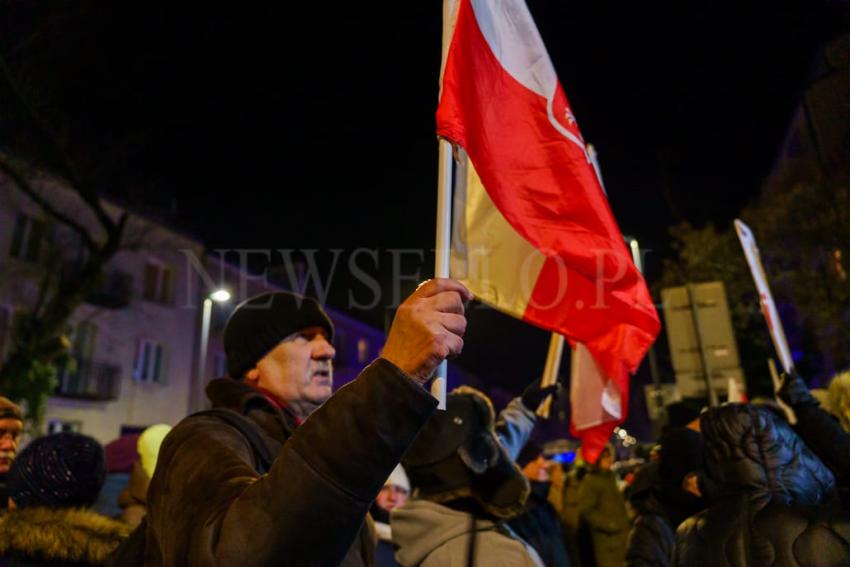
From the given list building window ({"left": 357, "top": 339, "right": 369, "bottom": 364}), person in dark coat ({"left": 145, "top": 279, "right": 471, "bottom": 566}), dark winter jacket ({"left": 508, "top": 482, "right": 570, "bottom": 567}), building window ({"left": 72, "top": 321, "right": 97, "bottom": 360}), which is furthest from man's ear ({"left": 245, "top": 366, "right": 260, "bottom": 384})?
building window ({"left": 357, "top": 339, "right": 369, "bottom": 364})

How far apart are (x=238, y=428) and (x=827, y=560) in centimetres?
214

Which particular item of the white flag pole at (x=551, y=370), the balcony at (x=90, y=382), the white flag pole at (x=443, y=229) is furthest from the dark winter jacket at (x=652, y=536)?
the balcony at (x=90, y=382)

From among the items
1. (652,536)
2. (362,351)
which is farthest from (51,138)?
(362,351)

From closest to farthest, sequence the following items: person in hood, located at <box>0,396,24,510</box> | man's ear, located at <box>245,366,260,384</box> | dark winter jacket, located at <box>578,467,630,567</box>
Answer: man's ear, located at <box>245,366,260,384</box>
person in hood, located at <box>0,396,24,510</box>
dark winter jacket, located at <box>578,467,630,567</box>

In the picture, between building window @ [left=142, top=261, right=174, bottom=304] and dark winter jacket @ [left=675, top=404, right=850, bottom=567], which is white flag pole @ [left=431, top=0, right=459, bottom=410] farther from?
building window @ [left=142, top=261, right=174, bottom=304]

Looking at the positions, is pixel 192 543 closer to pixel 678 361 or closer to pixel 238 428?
pixel 238 428

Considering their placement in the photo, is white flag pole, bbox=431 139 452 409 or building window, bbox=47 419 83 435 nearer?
white flag pole, bbox=431 139 452 409

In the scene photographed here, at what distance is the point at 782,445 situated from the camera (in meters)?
2.86

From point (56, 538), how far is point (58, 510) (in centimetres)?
25

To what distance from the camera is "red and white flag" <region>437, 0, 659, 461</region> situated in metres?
2.82

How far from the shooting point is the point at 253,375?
2.75 meters

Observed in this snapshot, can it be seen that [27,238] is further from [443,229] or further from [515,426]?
[443,229]

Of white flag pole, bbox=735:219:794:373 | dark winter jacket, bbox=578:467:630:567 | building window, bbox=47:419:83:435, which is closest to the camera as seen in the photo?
white flag pole, bbox=735:219:794:373

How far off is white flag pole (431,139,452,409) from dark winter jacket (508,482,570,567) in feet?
8.84
